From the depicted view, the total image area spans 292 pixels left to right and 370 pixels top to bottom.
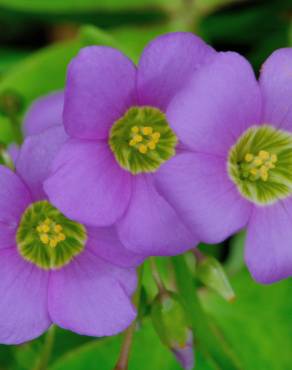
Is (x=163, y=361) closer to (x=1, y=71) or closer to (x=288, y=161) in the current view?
(x=288, y=161)

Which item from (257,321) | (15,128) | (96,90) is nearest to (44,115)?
(15,128)

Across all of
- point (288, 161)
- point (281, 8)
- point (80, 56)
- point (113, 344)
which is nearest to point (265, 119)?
point (288, 161)

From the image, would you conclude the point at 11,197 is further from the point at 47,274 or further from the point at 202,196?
the point at 202,196

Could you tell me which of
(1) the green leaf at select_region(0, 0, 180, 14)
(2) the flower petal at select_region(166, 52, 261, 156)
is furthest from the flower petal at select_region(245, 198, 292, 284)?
(1) the green leaf at select_region(0, 0, 180, 14)

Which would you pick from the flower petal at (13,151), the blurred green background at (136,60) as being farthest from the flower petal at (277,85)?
the flower petal at (13,151)

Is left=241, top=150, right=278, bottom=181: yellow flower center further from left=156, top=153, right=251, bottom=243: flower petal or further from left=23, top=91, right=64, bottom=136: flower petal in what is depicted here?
left=23, top=91, right=64, bottom=136: flower petal

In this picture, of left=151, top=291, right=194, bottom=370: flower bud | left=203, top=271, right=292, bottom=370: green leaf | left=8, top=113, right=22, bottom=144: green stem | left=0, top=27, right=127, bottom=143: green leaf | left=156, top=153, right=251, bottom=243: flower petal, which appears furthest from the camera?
left=0, top=27, right=127, bottom=143: green leaf

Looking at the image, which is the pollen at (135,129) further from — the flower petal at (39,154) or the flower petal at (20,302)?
the flower petal at (20,302)

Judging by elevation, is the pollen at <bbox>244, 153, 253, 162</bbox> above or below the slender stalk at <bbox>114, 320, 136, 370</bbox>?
above
